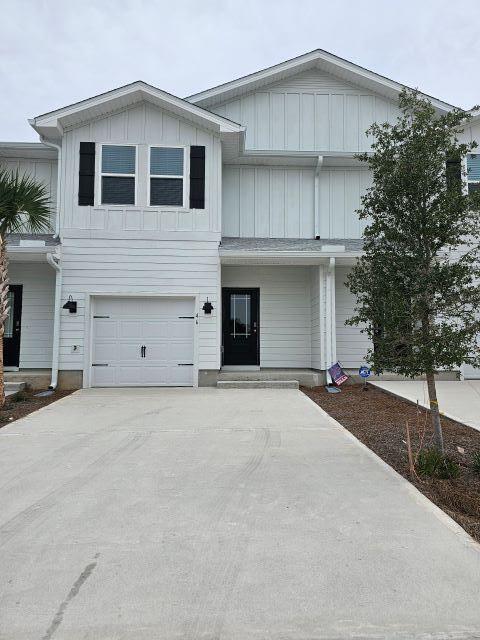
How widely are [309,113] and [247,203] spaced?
3122 mm

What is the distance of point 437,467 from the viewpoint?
4082mm

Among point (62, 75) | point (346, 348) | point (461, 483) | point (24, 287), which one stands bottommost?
point (461, 483)

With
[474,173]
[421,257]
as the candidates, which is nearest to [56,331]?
[421,257]

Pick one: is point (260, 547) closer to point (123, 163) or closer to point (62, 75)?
point (123, 163)

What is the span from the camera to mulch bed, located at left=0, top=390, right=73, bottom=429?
6.75 meters

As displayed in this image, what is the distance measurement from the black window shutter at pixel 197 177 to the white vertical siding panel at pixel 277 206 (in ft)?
7.36

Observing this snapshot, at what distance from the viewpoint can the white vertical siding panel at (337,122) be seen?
11.9 metres

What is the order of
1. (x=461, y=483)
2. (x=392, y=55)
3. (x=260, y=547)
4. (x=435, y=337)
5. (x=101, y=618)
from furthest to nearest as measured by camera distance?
1. (x=392, y=55)
2. (x=435, y=337)
3. (x=461, y=483)
4. (x=260, y=547)
5. (x=101, y=618)

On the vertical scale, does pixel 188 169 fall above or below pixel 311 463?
above

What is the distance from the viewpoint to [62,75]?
20297mm

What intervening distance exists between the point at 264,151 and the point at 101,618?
10.7 m

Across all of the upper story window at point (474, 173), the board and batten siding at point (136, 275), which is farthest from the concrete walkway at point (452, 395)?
the upper story window at point (474, 173)

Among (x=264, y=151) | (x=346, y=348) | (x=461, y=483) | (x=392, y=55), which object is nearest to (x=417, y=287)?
(x=461, y=483)

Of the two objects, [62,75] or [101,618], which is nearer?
[101,618]
